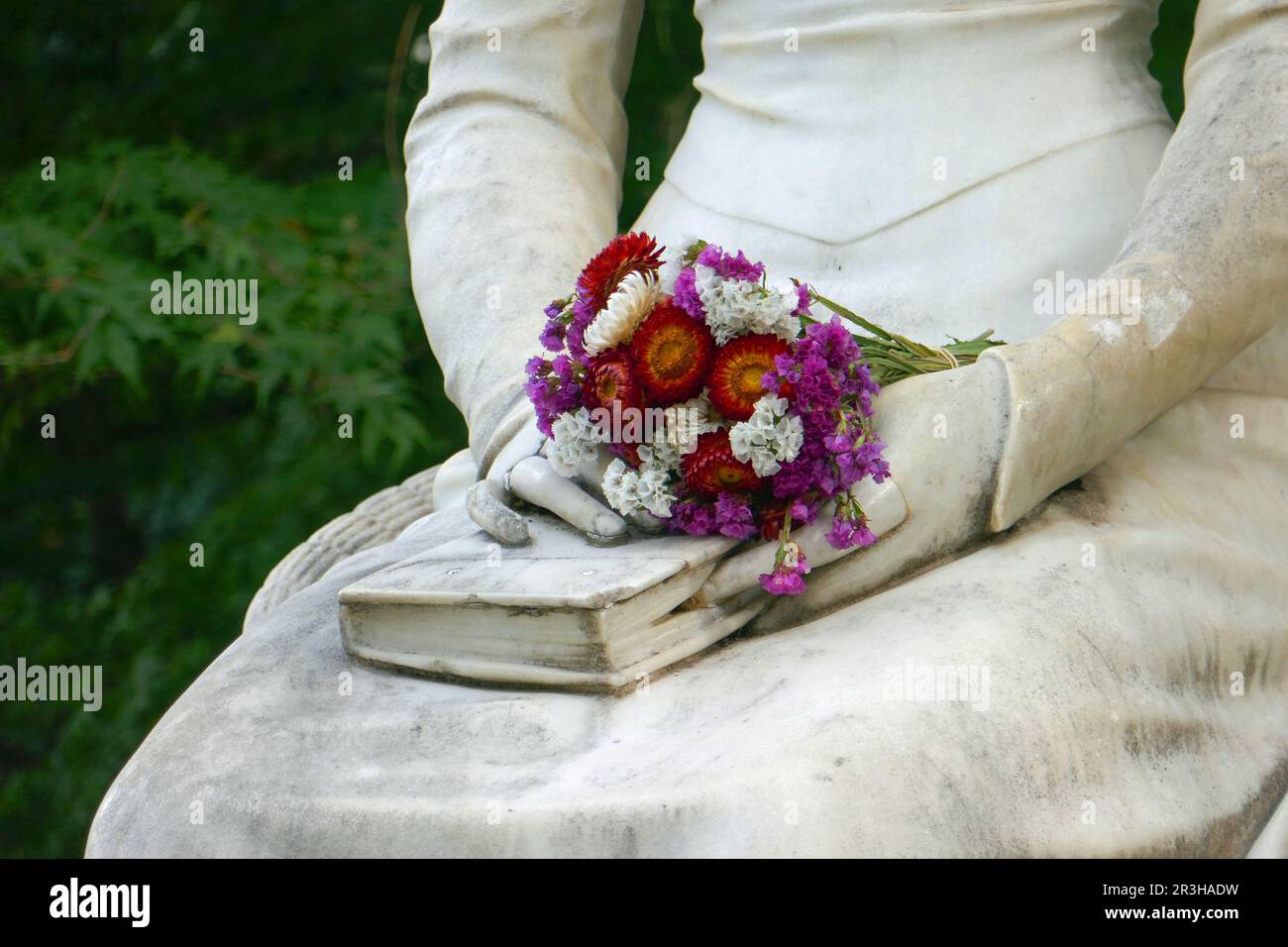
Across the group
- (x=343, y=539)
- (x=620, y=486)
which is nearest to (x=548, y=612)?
(x=620, y=486)

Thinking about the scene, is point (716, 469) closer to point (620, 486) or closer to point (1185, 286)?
point (620, 486)

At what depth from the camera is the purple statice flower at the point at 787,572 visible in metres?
2.03

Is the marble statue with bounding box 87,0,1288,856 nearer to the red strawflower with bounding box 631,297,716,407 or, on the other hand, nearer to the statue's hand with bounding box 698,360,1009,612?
the statue's hand with bounding box 698,360,1009,612

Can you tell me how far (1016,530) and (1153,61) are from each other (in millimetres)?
2587

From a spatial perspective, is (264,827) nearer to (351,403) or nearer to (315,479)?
(351,403)

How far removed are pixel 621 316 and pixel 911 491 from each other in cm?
37

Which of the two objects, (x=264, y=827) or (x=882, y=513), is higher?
(x=882, y=513)

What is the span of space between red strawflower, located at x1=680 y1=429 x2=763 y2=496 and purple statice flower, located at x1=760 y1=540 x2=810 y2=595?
80mm

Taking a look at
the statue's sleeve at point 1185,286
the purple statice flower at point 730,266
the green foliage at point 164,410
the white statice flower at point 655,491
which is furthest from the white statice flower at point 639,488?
the green foliage at point 164,410

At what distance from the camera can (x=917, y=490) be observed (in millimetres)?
2098

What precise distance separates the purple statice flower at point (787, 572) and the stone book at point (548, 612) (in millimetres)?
74

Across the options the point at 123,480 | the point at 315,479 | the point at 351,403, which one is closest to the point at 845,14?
the point at 351,403

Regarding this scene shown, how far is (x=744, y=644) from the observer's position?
2115 millimetres

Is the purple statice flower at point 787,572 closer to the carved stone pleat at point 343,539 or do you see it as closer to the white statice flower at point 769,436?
the white statice flower at point 769,436
